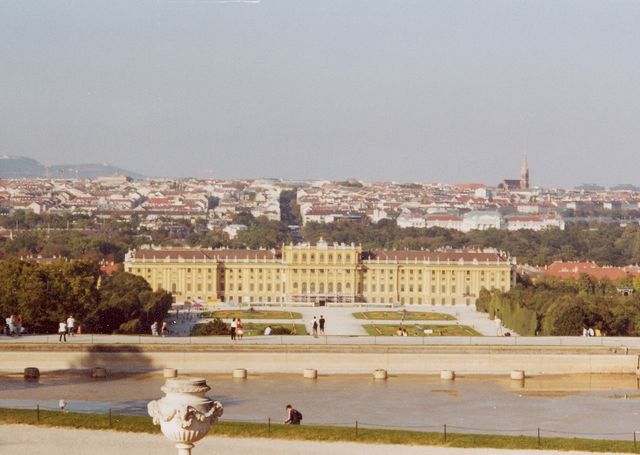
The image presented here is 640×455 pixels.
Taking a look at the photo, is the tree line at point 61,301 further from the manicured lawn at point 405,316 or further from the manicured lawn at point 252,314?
the manicured lawn at point 405,316

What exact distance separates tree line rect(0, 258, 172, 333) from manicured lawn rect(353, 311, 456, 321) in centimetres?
1678

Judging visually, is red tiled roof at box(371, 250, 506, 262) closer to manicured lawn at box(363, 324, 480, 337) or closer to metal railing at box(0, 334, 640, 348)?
manicured lawn at box(363, 324, 480, 337)

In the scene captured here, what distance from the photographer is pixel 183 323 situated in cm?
6356

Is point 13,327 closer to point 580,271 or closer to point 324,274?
point 324,274

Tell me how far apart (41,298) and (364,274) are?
4962 cm

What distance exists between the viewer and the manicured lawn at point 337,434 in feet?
72.7

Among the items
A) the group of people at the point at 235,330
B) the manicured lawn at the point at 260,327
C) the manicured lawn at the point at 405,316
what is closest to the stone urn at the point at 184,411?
the group of people at the point at 235,330

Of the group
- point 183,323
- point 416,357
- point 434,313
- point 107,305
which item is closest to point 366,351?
point 416,357

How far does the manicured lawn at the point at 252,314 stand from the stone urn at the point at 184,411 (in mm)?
52855

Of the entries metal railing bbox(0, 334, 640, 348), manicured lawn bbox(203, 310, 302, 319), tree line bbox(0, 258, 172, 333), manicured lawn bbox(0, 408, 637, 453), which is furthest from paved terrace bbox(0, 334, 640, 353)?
manicured lawn bbox(203, 310, 302, 319)

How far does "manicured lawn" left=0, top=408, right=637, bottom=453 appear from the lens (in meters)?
22.2

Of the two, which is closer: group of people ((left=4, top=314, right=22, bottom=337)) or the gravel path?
the gravel path

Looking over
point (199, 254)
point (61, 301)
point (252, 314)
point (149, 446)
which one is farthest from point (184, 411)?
point (199, 254)

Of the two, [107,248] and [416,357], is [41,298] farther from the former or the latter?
[107,248]
